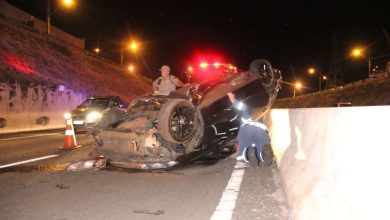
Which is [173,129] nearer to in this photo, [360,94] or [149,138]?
[149,138]

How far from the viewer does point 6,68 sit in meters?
21.9

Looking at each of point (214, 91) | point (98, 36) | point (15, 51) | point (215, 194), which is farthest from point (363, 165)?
point (98, 36)

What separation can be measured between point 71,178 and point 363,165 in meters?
4.90

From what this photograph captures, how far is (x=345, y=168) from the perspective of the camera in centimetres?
299

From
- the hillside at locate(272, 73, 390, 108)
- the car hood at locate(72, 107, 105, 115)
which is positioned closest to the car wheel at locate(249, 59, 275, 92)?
the car hood at locate(72, 107, 105, 115)

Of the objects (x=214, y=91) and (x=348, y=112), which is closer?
(x=348, y=112)

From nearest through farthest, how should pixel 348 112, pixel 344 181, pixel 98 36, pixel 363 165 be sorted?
pixel 363 165 < pixel 344 181 < pixel 348 112 < pixel 98 36

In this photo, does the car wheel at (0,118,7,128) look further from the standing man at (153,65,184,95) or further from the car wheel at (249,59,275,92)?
the car wheel at (249,59,275,92)

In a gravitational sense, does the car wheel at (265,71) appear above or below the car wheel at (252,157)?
above

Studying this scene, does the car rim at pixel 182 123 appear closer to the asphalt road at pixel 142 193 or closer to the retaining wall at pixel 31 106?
the asphalt road at pixel 142 193

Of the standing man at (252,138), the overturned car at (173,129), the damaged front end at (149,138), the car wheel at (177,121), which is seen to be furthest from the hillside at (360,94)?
the damaged front end at (149,138)

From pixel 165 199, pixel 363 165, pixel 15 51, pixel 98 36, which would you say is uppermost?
pixel 98 36

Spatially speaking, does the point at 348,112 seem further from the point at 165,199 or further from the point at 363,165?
the point at 165,199

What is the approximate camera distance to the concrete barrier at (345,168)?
2.51 metres
